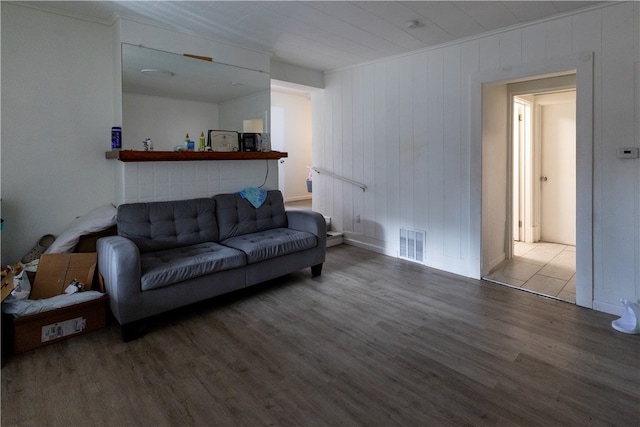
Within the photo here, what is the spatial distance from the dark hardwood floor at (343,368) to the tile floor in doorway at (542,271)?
1.41 ft

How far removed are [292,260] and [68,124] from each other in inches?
92.1

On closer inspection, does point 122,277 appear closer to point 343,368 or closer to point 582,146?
point 343,368

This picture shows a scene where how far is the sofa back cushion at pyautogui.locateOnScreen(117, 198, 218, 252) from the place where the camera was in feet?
9.91

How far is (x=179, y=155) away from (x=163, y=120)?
1.45 ft

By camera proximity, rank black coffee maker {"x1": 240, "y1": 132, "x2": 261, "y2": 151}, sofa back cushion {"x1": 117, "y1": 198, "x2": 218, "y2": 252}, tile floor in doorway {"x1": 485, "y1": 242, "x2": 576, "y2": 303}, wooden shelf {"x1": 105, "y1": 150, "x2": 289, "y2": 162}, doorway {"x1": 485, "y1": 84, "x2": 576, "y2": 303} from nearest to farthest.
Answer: sofa back cushion {"x1": 117, "y1": 198, "x2": 218, "y2": 252} → wooden shelf {"x1": 105, "y1": 150, "x2": 289, "y2": 162} → tile floor in doorway {"x1": 485, "y1": 242, "x2": 576, "y2": 303} → black coffee maker {"x1": 240, "y1": 132, "x2": 261, "y2": 151} → doorway {"x1": 485, "y1": 84, "x2": 576, "y2": 303}

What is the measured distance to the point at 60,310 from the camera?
242cm

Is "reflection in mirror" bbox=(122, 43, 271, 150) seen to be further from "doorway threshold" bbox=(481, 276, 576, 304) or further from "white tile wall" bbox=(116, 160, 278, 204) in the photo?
"doorway threshold" bbox=(481, 276, 576, 304)

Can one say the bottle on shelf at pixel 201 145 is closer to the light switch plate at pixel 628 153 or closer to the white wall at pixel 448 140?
the white wall at pixel 448 140

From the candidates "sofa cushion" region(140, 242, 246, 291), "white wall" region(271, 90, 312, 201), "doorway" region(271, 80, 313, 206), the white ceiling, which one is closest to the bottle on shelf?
the white ceiling

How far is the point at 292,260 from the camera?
3.50 meters

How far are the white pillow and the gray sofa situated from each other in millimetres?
203

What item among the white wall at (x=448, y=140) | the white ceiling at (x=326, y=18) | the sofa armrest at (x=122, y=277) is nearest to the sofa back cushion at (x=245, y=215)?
the sofa armrest at (x=122, y=277)

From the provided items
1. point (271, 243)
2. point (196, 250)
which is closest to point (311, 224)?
point (271, 243)

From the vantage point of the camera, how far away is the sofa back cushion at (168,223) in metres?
3.02
